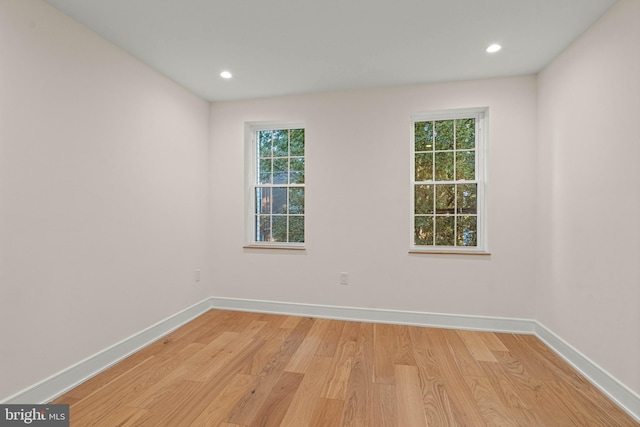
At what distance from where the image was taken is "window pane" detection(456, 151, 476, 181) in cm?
309

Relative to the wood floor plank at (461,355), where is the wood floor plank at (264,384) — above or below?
below

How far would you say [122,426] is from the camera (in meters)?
1.58

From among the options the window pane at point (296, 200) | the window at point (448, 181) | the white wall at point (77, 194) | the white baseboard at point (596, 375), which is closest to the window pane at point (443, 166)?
the window at point (448, 181)

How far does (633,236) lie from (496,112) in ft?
5.38

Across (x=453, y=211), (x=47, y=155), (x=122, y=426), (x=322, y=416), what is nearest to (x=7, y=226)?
(x=47, y=155)

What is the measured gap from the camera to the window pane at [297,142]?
11.5ft

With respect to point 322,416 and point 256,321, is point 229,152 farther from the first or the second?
point 322,416

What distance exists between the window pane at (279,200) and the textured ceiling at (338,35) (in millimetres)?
1262

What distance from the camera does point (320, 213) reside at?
10.8 ft

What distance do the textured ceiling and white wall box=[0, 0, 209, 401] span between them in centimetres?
30

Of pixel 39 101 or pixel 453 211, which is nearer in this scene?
pixel 39 101

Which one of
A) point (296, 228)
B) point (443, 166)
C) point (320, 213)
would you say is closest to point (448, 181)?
point (443, 166)

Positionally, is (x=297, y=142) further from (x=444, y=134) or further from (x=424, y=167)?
(x=444, y=134)

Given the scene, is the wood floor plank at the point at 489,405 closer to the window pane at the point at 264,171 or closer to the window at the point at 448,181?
the window at the point at 448,181
